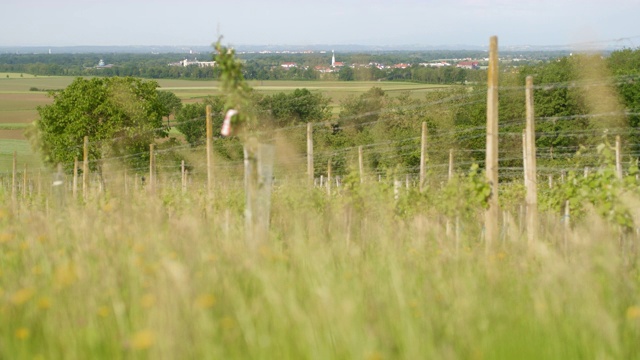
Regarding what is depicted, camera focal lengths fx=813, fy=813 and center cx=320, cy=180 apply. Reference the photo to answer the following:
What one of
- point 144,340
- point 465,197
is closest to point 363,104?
point 465,197

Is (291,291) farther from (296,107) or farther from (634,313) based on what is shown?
(296,107)

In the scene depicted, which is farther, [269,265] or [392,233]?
[392,233]

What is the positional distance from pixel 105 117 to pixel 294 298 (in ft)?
129

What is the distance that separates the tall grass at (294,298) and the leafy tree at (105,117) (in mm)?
34975

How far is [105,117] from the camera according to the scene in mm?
42188

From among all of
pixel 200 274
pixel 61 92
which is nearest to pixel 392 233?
pixel 200 274

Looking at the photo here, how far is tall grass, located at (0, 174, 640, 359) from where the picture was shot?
399 cm

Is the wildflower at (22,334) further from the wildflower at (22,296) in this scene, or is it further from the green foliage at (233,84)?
the green foliage at (233,84)

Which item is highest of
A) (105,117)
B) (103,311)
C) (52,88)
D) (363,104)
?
(52,88)

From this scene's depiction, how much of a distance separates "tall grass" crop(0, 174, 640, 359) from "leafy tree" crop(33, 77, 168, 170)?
115ft

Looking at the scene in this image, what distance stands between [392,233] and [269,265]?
177cm

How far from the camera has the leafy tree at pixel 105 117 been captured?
40.4m

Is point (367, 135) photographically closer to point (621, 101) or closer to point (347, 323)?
point (621, 101)

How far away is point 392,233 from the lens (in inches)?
260
